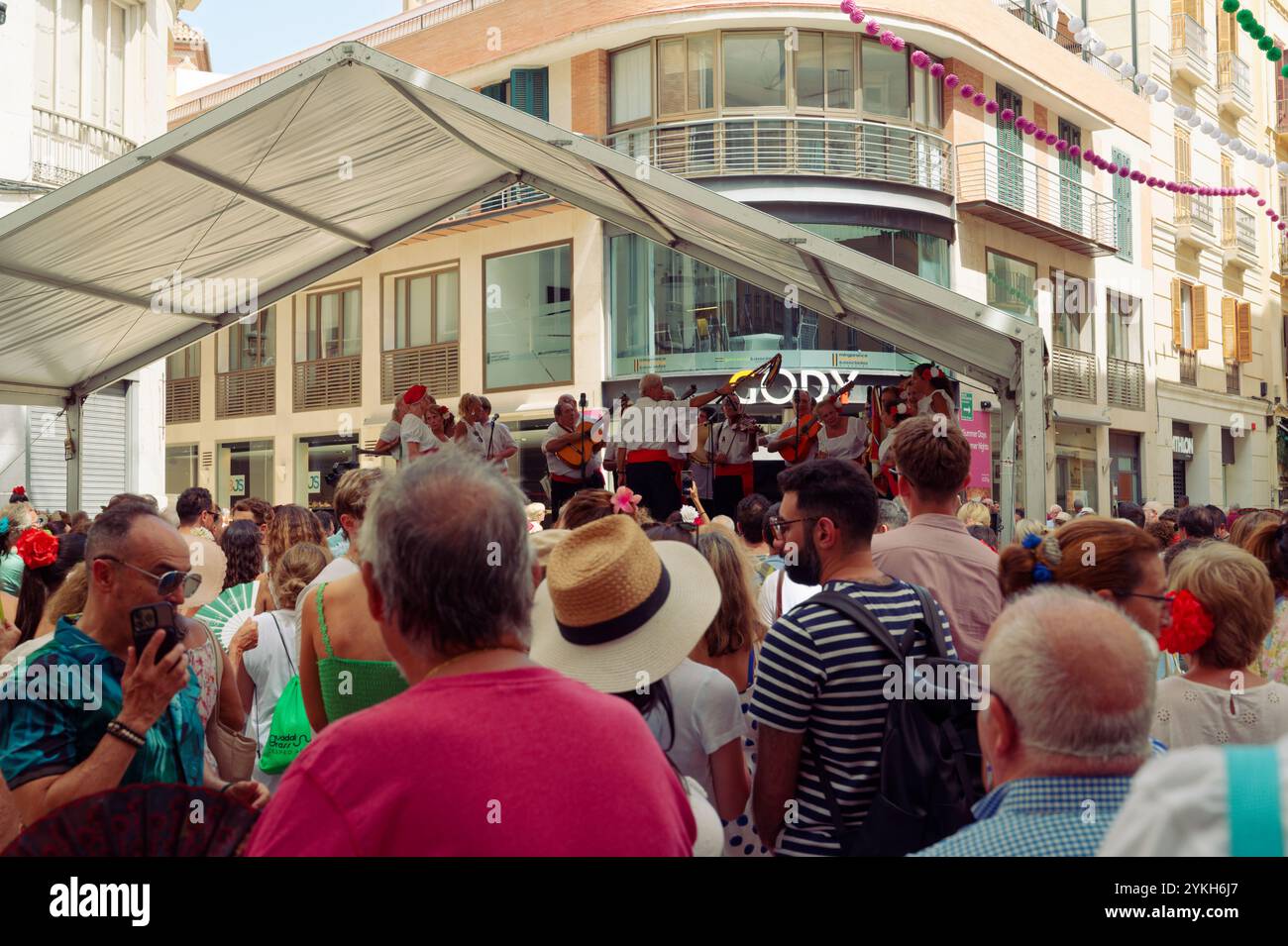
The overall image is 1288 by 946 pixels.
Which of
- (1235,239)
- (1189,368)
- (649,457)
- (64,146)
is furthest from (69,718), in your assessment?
(1235,239)

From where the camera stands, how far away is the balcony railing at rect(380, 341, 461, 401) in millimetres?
23625

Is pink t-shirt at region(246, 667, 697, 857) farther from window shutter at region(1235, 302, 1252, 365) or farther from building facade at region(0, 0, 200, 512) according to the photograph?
window shutter at region(1235, 302, 1252, 365)

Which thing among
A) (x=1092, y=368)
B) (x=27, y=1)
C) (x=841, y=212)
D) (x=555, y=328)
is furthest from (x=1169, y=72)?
(x=27, y=1)

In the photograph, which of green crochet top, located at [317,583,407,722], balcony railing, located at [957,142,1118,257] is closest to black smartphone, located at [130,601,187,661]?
green crochet top, located at [317,583,407,722]

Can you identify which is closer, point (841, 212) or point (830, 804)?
point (830, 804)

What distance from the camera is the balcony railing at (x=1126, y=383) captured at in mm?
26606

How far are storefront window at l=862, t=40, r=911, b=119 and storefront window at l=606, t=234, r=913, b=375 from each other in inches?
160

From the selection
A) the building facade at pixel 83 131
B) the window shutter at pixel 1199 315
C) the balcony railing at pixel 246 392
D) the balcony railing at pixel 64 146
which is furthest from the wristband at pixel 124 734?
the window shutter at pixel 1199 315

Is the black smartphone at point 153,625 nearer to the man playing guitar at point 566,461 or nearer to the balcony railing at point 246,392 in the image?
the man playing guitar at point 566,461

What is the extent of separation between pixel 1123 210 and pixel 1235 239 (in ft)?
19.0

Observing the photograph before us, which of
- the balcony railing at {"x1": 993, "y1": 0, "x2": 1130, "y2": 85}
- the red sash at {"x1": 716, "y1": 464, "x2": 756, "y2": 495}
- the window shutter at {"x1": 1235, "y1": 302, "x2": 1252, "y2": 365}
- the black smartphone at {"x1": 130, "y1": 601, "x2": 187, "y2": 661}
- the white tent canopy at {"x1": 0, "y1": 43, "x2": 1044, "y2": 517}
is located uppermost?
the balcony railing at {"x1": 993, "y1": 0, "x2": 1130, "y2": 85}
